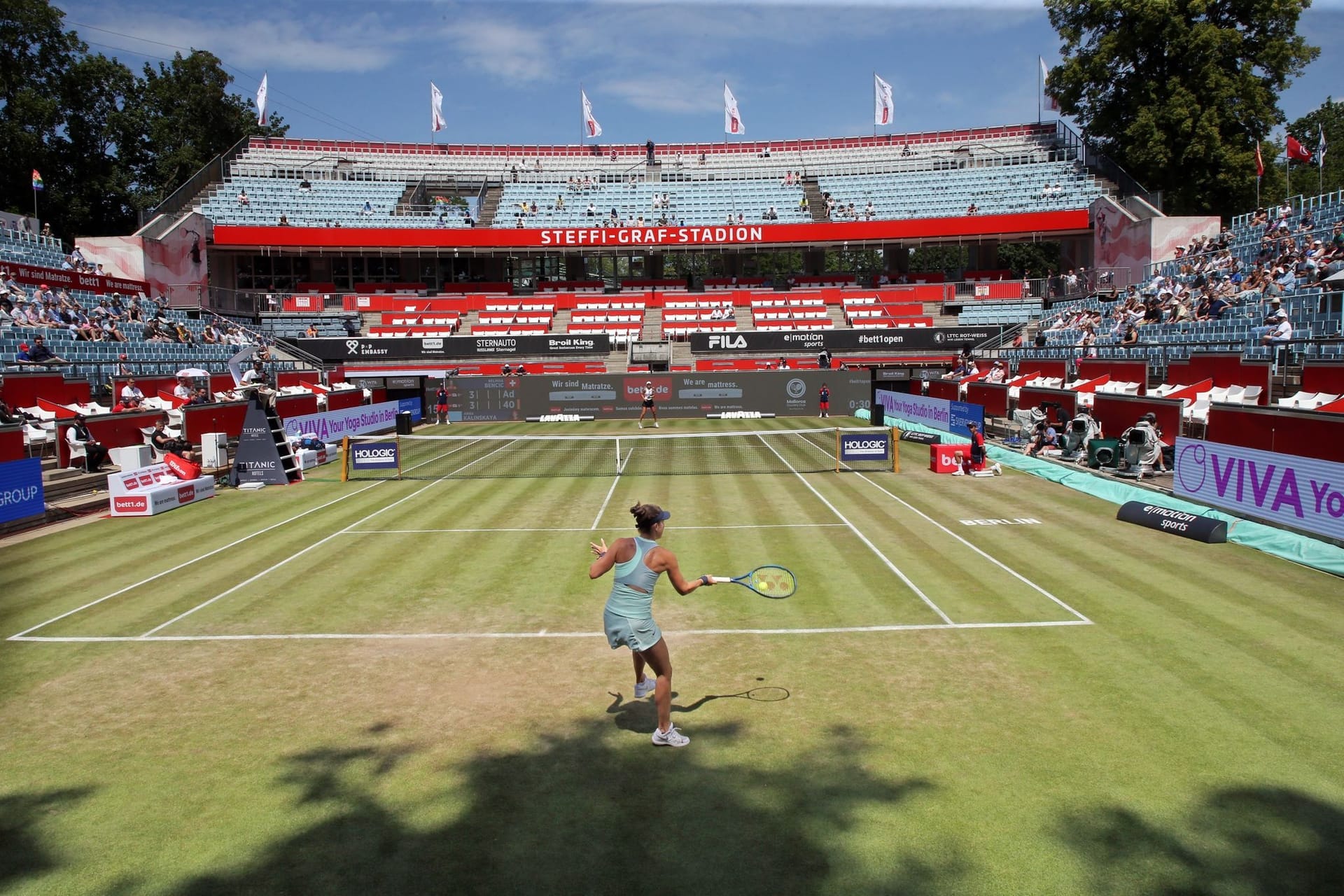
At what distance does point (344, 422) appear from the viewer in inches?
1437

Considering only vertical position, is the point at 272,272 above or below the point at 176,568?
above

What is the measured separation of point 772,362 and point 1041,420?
2730 cm

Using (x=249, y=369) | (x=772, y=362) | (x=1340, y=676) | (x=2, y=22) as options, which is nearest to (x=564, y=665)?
(x=1340, y=676)

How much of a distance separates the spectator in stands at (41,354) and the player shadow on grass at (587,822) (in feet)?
97.0

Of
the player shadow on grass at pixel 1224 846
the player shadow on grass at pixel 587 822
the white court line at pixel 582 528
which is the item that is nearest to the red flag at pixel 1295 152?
the white court line at pixel 582 528

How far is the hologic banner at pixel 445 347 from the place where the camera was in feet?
186

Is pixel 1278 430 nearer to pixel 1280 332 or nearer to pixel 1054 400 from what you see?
pixel 1280 332

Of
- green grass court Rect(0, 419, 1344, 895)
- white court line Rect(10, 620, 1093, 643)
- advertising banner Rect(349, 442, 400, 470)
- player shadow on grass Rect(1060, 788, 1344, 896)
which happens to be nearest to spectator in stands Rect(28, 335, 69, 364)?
advertising banner Rect(349, 442, 400, 470)

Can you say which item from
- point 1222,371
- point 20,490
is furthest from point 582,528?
point 1222,371

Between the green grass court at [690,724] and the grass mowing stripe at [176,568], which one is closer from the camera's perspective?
the green grass court at [690,724]

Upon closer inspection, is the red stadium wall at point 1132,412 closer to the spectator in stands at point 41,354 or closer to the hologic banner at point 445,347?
the hologic banner at point 445,347

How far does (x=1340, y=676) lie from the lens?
9930mm

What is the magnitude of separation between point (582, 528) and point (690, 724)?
1080 cm

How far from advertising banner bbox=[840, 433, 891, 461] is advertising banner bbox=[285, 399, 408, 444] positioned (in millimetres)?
19964
